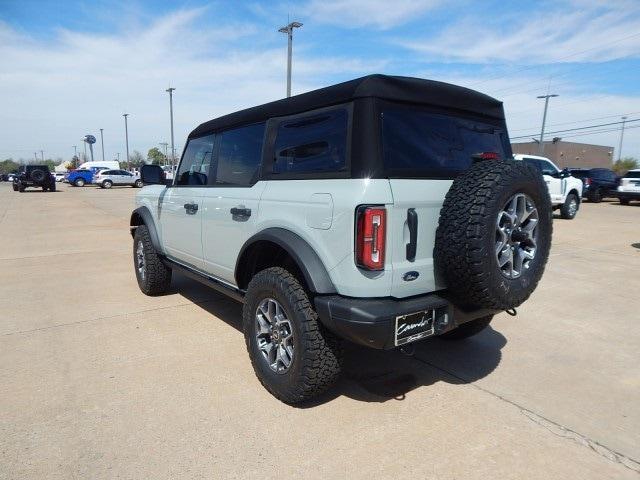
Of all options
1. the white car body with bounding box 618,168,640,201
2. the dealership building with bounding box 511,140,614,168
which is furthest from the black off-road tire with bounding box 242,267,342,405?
the dealership building with bounding box 511,140,614,168

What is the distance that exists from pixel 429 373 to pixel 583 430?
40.9 inches

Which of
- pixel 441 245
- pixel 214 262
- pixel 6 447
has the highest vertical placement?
pixel 441 245

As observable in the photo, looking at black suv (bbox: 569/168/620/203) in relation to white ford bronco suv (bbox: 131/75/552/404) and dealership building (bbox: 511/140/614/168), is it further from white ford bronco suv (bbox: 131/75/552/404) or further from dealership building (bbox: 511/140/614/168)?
dealership building (bbox: 511/140/614/168)

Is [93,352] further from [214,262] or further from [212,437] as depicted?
[212,437]

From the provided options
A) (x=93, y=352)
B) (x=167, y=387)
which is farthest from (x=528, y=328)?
(x=93, y=352)

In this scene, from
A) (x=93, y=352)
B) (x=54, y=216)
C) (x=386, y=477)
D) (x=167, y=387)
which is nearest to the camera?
→ (x=386, y=477)

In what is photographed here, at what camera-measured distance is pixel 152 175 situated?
16.0 ft

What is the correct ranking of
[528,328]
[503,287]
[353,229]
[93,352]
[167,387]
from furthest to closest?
1. [528,328]
2. [93,352]
3. [167,387]
4. [503,287]
5. [353,229]

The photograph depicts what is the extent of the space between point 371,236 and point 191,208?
2242mm

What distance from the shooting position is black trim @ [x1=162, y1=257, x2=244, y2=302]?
350 cm

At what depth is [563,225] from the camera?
11.9m

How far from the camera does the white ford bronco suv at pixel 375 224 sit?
2.39 metres

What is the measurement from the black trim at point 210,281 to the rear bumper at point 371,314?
46.0 inches

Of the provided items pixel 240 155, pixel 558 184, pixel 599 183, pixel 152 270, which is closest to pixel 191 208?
pixel 240 155
